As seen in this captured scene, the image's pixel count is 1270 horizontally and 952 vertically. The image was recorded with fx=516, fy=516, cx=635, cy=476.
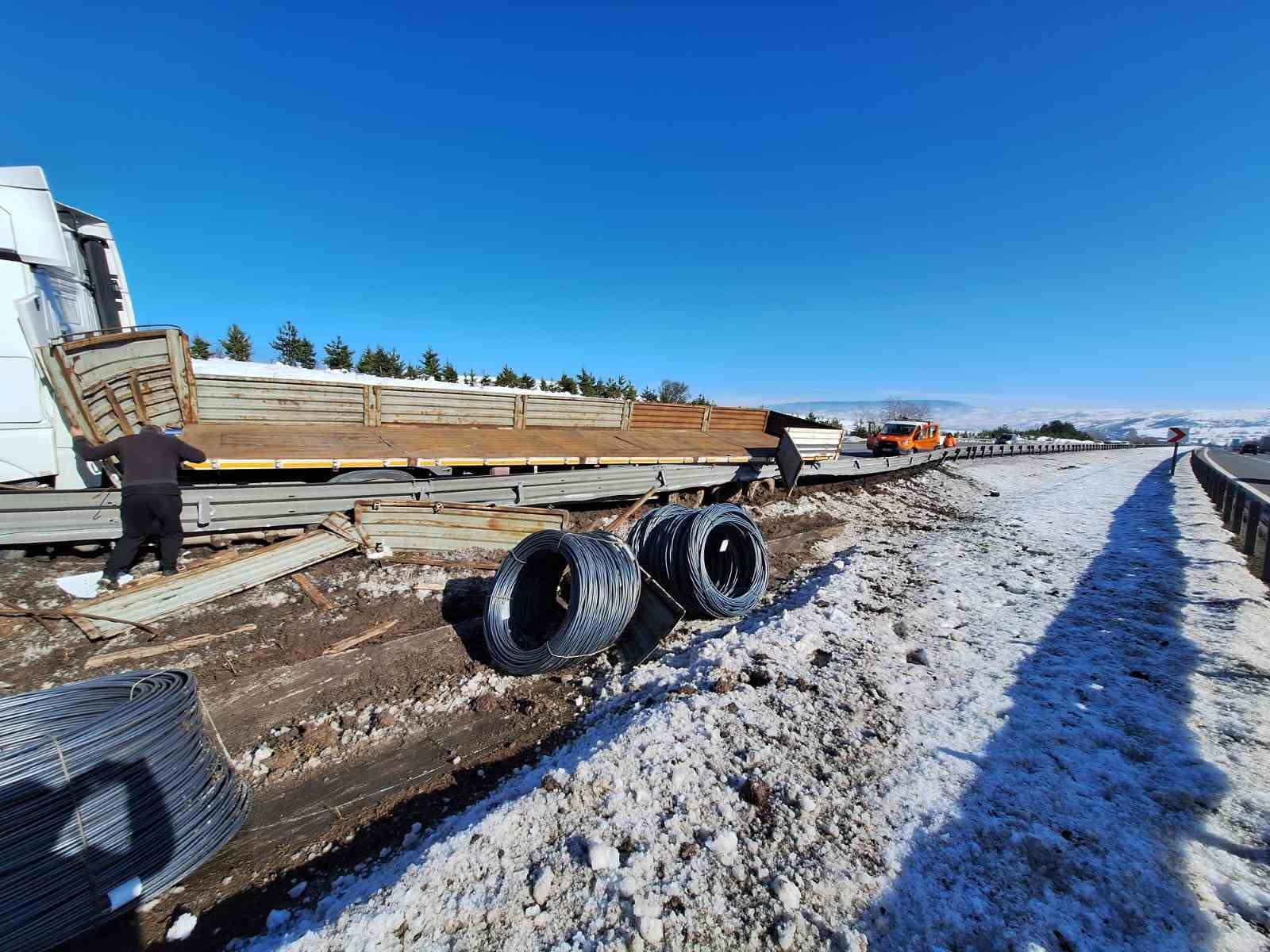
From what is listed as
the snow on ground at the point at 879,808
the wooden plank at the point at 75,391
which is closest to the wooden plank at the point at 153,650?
the wooden plank at the point at 75,391

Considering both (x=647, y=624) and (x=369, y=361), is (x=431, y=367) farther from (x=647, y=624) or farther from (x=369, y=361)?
(x=647, y=624)

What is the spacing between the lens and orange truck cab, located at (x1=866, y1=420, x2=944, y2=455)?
23097 mm

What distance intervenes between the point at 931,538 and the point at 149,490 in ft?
38.4

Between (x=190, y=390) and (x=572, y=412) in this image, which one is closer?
(x=190, y=390)

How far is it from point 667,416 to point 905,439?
51.9 feet

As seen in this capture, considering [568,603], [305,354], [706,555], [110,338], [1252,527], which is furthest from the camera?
[305,354]

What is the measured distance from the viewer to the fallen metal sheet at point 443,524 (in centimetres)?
650

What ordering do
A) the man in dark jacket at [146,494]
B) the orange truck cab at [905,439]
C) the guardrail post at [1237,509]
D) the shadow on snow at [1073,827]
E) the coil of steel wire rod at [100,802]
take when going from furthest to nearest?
1. the orange truck cab at [905,439]
2. the guardrail post at [1237,509]
3. the man in dark jacket at [146,494]
4. the coil of steel wire rod at [100,802]
5. the shadow on snow at [1073,827]

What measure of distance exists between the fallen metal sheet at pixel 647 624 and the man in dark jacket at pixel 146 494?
16.1ft

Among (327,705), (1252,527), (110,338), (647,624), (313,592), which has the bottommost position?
(327,705)

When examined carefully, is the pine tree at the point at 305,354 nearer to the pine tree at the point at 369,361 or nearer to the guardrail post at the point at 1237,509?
the pine tree at the point at 369,361

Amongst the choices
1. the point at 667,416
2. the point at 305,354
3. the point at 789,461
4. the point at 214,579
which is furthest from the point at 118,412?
the point at 305,354

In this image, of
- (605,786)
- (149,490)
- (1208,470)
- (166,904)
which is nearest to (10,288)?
(149,490)

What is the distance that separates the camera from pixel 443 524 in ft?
22.2
